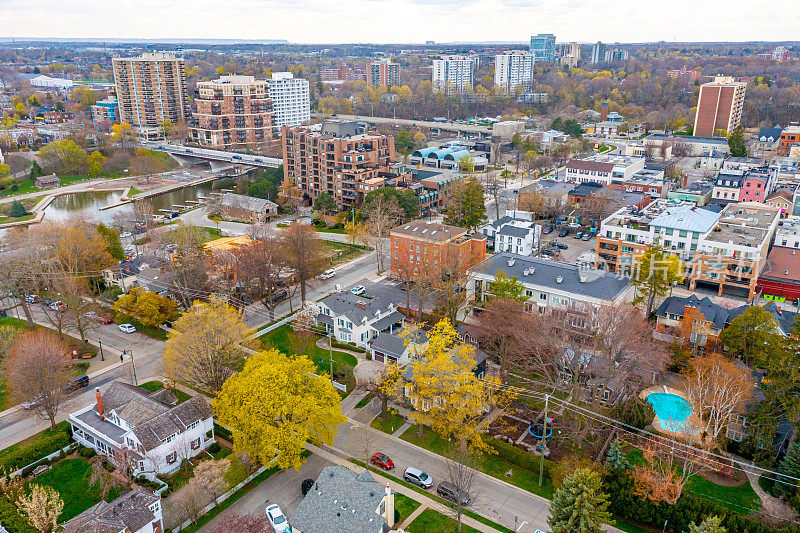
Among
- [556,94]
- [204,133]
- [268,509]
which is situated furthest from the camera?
[556,94]

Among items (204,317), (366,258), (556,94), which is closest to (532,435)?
(204,317)

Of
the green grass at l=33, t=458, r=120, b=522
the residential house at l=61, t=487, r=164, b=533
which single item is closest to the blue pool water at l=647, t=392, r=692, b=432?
the residential house at l=61, t=487, r=164, b=533

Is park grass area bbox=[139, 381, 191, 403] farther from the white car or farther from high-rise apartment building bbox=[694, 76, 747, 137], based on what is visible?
high-rise apartment building bbox=[694, 76, 747, 137]

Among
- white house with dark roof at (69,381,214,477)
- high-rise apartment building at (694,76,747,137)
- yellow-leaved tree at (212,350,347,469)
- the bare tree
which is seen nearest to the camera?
yellow-leaved tree at (212,350,347,469)

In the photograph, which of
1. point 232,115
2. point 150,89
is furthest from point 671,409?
point 150,89

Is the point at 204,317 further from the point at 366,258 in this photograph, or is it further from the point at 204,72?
the point at 204,72

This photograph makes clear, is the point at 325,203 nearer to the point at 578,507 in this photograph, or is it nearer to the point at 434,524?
the point at 434,524

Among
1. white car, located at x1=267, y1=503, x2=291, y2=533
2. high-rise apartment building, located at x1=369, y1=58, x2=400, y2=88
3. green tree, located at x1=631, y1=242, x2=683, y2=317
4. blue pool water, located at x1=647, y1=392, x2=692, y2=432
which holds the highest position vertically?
high-rise apartment building, located at x1=369, y1=58, x2=400, y2=88
